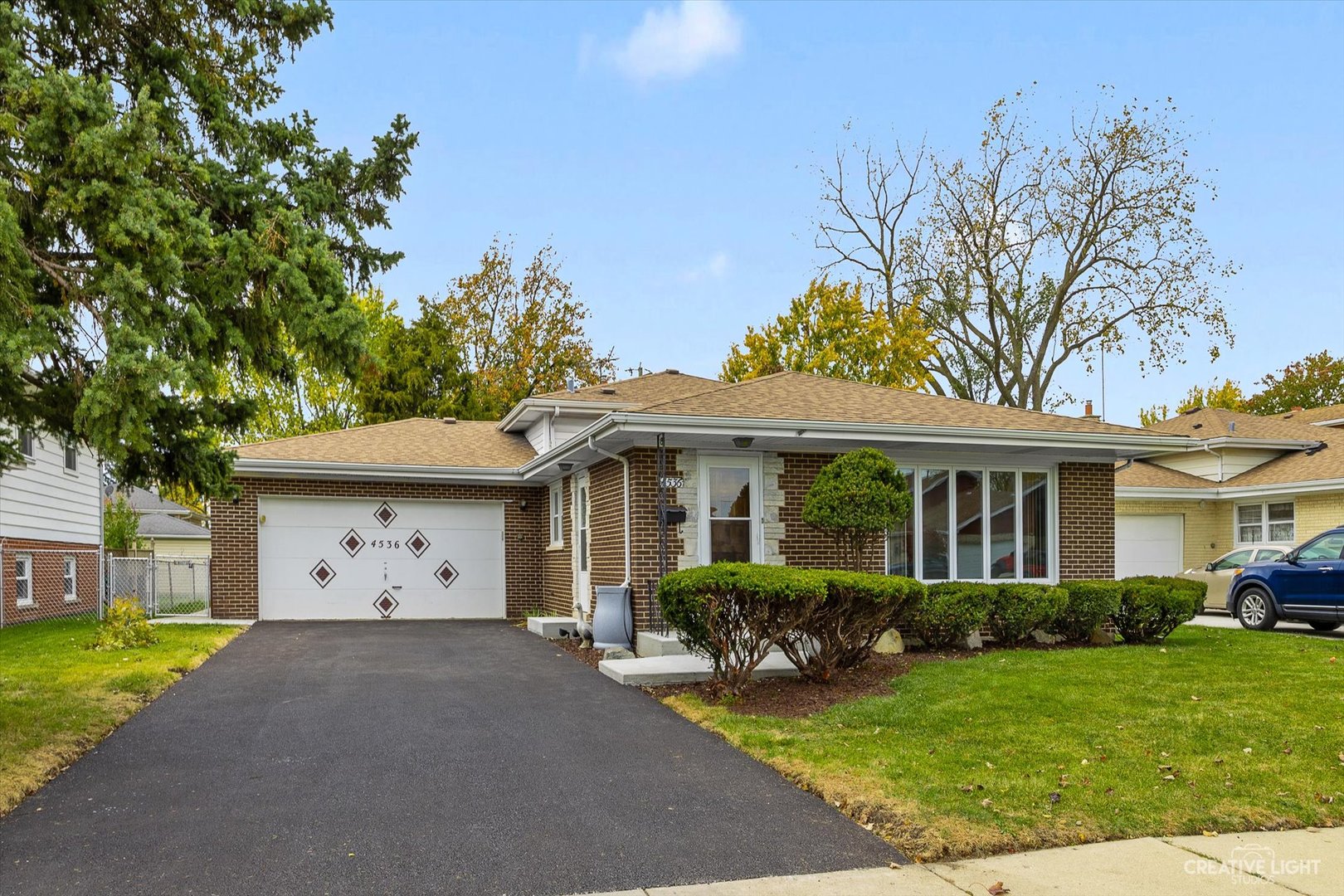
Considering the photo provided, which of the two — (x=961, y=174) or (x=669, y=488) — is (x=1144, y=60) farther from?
(x=669, y=488)

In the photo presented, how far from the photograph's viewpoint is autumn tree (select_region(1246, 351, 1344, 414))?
45.8m

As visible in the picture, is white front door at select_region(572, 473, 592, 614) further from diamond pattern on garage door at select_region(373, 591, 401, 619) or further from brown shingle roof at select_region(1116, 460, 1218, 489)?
brown shingle roof at select_region(1116, 460, 1218, 489)

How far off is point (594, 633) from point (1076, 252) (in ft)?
84.9

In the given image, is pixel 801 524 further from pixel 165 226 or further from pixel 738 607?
pixel 165 226

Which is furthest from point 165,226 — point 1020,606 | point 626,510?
point 1020,606

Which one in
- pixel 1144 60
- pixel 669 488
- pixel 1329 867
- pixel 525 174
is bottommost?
pixel 1329 867

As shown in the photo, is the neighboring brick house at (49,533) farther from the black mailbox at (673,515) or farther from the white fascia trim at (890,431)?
the white fascia trim at (890,431)

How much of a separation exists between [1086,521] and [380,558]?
491 inches

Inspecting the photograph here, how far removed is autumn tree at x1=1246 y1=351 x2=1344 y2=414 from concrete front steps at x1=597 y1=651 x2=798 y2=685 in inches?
1739

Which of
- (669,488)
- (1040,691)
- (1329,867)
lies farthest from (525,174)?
(1329,867)

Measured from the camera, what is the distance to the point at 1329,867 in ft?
16.1

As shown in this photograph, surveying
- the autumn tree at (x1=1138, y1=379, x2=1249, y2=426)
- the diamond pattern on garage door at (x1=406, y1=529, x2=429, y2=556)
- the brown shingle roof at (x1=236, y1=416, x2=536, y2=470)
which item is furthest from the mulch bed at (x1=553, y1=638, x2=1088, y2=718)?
the autumn tree at (x1=1138, y1=379, x2=1249, y2=426)

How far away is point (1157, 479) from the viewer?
23.2 m

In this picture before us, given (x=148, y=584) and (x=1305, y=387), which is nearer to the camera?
(x=148, y=584)
